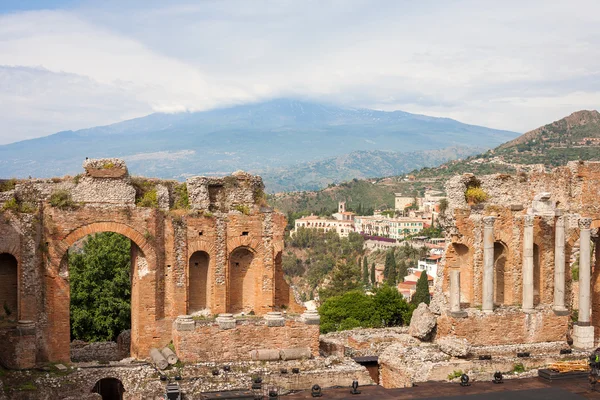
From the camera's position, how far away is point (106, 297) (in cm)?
3903

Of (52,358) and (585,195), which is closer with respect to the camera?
(52,358)

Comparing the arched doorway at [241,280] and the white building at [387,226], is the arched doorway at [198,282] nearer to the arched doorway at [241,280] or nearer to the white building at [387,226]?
the arched doorway at [241,280]

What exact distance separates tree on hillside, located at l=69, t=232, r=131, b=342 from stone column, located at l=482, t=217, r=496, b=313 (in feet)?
64.0

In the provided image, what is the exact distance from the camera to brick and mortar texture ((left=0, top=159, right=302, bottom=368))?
25641 mm

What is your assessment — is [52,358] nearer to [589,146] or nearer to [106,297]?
[106,297]

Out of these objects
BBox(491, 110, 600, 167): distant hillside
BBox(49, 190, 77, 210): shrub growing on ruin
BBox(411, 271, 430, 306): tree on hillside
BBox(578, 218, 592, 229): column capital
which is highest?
BBox(491, 110, 600, 167): distant hillside

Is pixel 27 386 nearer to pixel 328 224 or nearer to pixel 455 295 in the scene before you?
pixel 455 295

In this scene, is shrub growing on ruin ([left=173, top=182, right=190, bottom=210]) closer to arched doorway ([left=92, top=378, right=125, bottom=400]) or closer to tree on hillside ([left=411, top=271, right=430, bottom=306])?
arched doorway ([left=92, top=378, right=125, bottom=400])

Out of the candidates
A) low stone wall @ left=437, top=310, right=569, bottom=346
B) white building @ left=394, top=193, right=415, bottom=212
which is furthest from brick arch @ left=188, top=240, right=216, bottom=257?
white building @ left=394, top=193, right=415, bottom=212

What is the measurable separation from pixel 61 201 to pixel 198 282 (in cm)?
643

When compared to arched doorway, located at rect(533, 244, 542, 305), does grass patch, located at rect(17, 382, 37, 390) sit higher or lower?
lower

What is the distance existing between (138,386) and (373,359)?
32.1ft

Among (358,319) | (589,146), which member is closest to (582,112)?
(589,146)

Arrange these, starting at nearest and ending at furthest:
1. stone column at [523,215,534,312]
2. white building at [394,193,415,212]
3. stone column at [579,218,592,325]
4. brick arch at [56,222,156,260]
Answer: brick arch at [56,222,156,260], stone column at [523,215,534,312], stone column at [579,218,592,325], white building at [394,193,415,212]
